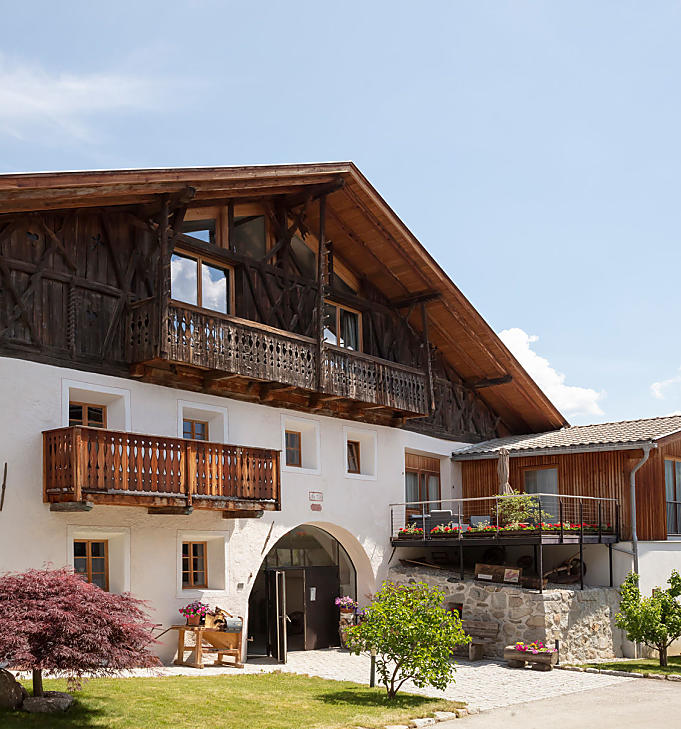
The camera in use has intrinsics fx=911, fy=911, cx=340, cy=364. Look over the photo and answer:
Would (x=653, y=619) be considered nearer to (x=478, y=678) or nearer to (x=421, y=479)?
(x=478, y=678)

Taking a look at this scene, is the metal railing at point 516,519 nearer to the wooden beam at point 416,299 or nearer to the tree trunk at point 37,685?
the wooden beam at point 416,299

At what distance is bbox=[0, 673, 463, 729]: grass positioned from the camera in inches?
428

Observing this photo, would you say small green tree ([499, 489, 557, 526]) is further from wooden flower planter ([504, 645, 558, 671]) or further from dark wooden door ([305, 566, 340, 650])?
dark wooden door ([305, 566, 340, 650])

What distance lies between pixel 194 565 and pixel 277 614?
228 cm

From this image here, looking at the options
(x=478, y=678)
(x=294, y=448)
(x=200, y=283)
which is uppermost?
(x=200, y=283)

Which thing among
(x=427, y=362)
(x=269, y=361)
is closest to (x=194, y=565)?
(x=269, y=361)

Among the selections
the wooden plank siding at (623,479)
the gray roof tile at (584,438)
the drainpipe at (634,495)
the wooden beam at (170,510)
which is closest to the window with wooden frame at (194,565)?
the wooden beam at (170,510)

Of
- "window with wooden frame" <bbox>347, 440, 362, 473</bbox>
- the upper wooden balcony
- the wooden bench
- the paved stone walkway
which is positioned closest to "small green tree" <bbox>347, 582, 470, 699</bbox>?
the paved stone walkway

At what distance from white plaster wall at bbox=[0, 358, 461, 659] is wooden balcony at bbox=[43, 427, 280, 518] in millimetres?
483

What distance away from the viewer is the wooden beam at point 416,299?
22625 millimetres

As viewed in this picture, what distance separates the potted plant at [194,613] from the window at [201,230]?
715 cm

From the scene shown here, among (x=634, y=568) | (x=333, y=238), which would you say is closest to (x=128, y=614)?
(x=333, y=238)

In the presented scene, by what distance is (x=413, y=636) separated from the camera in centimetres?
1331

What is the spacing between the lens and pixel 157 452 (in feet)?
49.9
